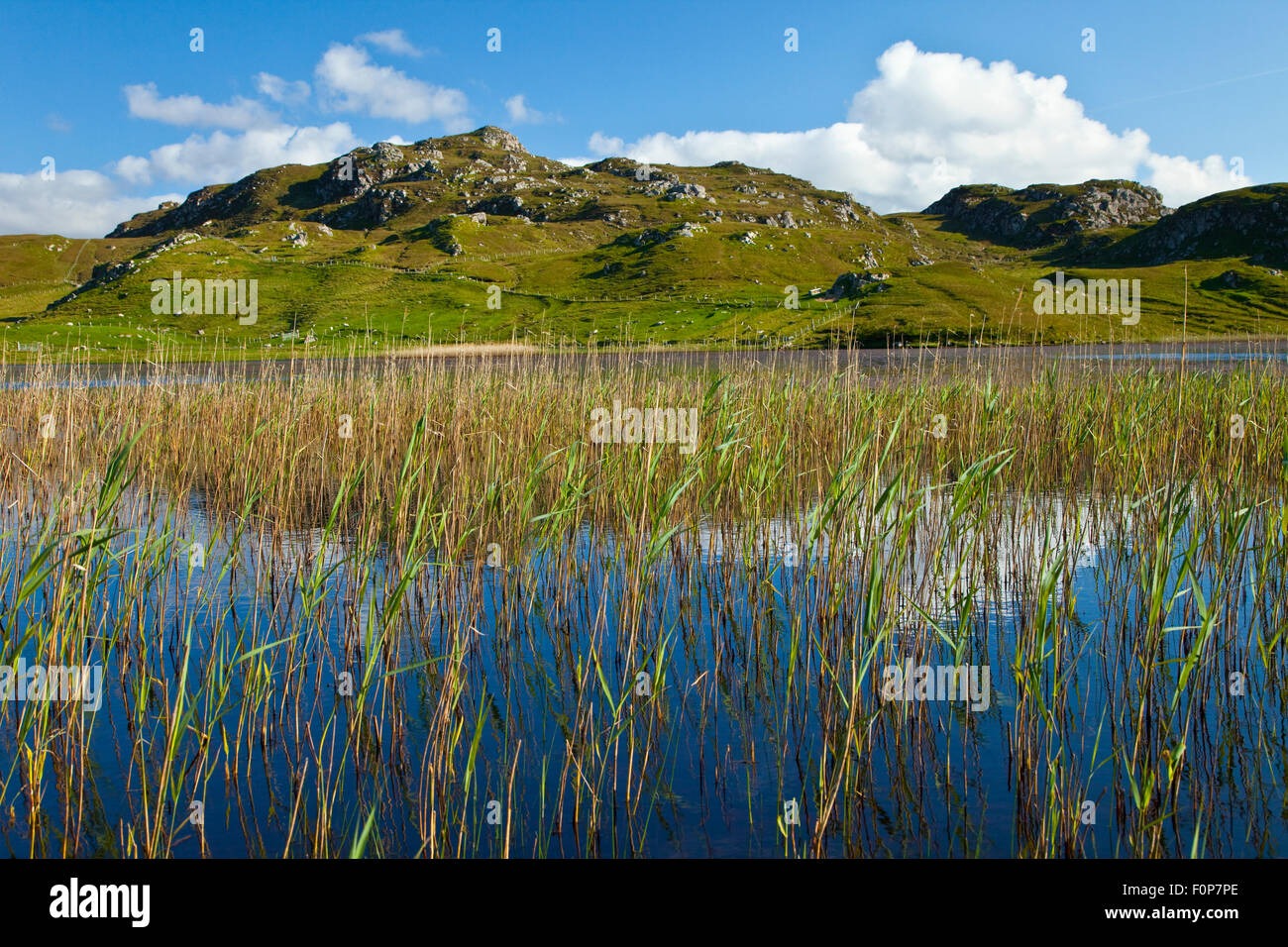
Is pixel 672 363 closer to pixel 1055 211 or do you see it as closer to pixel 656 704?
pixel 656 704

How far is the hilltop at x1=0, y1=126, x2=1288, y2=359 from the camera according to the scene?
106 ft

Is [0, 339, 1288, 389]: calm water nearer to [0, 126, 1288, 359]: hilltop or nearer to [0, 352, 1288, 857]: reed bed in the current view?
[0, 126, 1288, 359]: hilltop

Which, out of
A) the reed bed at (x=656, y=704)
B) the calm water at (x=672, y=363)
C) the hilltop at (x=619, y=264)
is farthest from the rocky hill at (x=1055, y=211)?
the reed bed at (x=656, y=704)

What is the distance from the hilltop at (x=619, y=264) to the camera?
1273 inches

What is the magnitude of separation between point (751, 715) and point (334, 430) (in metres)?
6.60

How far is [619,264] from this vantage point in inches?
2254

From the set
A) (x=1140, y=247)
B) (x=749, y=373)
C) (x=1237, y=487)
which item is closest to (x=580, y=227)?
(x=1140, y=247)

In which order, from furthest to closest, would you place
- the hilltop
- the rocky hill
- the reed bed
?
the rocky hill < the hilltop < the reed bed

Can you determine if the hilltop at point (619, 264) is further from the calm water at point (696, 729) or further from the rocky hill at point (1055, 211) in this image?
the calm water at point (696, 729)

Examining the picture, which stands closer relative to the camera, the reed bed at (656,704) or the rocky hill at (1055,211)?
the reed bed at (656,704)

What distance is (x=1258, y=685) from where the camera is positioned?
10.8ft

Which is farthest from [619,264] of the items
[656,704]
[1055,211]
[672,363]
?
[1055,211]

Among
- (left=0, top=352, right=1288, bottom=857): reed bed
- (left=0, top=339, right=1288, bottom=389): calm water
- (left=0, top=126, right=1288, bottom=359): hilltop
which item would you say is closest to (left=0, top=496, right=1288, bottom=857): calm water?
(left=0, top=352, right=1288, bottom=857): reed bed
